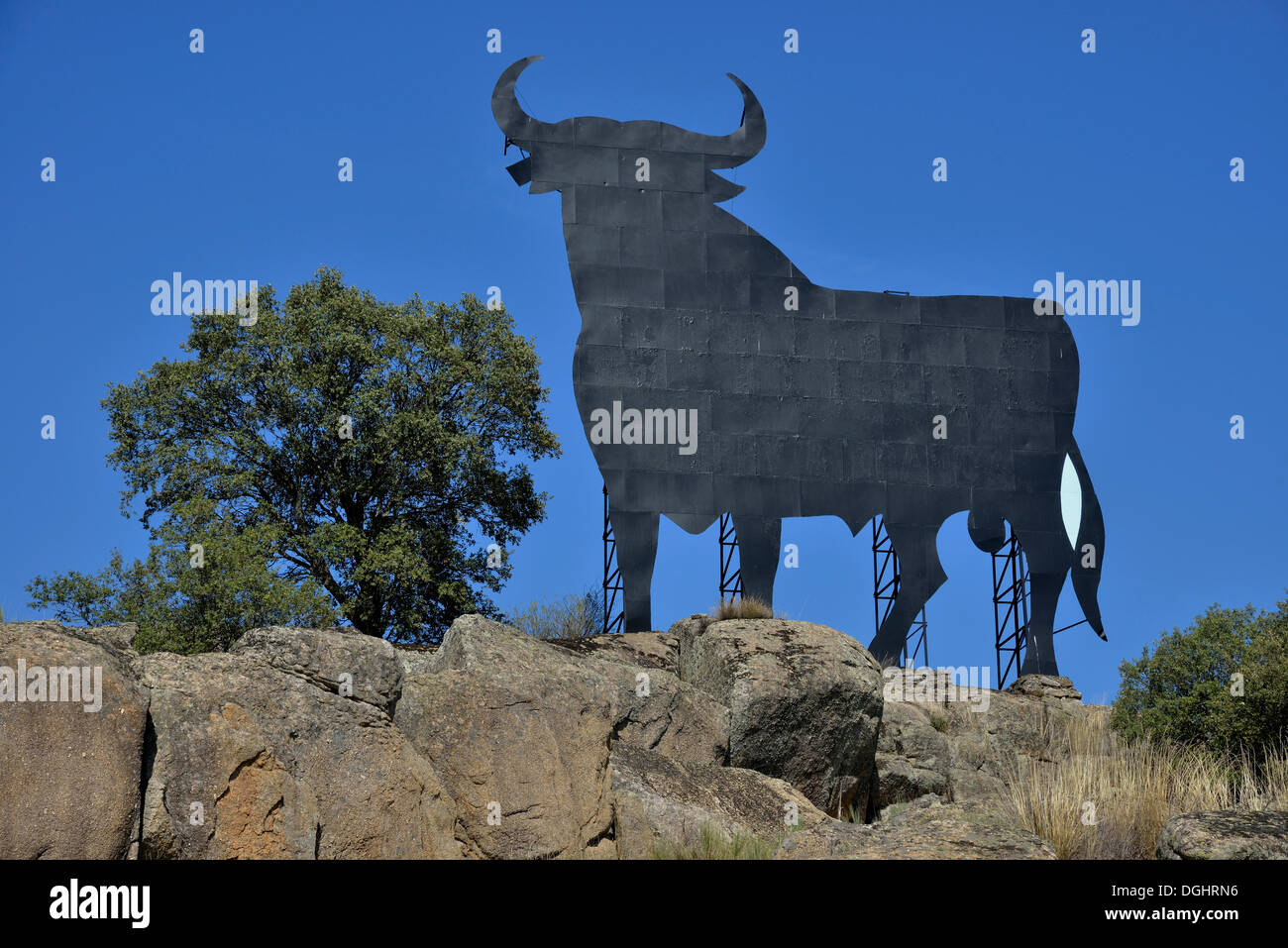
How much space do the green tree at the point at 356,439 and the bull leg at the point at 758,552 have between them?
16.9 ft

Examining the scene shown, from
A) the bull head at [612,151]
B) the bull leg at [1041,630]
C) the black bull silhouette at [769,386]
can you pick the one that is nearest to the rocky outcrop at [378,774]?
the black bull silhouette at [769,386]

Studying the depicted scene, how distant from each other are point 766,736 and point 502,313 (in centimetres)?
1324

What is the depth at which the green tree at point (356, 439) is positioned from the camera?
23.2 metres

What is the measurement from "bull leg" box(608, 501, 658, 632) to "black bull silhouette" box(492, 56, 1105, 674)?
0.10 ft

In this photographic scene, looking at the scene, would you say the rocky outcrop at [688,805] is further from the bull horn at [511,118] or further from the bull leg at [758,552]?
the bull horn at [511,118]

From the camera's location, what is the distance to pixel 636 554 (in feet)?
66.7

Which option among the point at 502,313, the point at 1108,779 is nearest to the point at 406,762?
the point at 1108,779

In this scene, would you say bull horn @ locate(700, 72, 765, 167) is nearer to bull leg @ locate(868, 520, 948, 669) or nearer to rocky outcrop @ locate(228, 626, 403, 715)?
bull leg @ locate(868, 520, 948, 669)

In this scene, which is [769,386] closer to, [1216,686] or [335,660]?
[1216,686]

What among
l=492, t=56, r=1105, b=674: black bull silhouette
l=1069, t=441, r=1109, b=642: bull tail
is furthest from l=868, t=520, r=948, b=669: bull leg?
l=1069, t=441, r=1109, b=642: bull tail

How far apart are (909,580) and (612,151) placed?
7999 mm

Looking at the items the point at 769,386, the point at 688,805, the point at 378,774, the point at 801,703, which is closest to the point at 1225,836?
the point at 688,805

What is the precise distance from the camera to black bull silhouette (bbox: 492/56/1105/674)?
2059cm
